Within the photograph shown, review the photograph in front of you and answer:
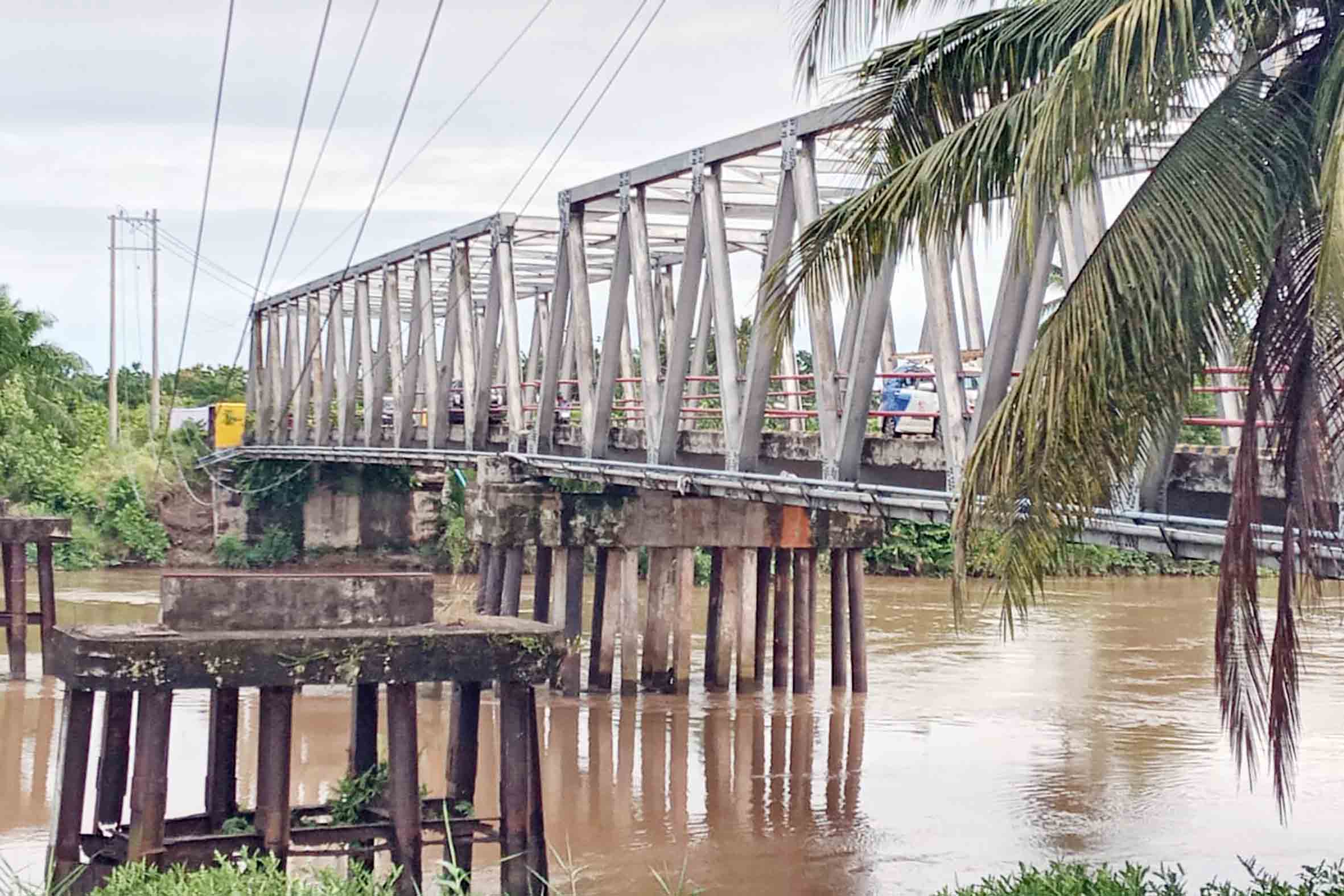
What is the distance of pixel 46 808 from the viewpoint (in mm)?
16594

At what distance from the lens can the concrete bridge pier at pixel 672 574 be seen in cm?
2277

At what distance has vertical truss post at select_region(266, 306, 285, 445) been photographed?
140 feet

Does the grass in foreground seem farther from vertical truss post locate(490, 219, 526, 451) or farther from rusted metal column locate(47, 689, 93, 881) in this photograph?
vertical truss post locate(490, 219, 526, 451)

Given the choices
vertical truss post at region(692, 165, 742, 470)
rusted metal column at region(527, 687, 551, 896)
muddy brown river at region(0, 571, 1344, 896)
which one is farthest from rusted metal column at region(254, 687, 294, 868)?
vertical truss post at region(692, 165, 742, 470)

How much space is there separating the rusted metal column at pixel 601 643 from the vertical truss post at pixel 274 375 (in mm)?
19794

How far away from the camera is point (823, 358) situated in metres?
15.5

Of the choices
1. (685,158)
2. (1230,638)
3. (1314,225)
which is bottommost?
(1230,638)

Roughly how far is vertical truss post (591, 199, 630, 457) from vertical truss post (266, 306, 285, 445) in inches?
879

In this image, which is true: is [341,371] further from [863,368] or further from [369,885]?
[369,885]

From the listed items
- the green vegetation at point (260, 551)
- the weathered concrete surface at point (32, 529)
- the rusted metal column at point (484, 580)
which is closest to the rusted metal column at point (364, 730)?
the rusted metal column at point (484, 580)

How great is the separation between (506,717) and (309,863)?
277cm

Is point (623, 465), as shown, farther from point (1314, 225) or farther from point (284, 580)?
point (1314, 225)

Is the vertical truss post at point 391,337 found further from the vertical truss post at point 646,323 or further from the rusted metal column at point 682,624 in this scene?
the vertical truss post at point 646,323

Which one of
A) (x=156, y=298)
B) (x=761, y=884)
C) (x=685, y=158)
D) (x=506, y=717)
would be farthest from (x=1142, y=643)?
(x=156, y=298)
